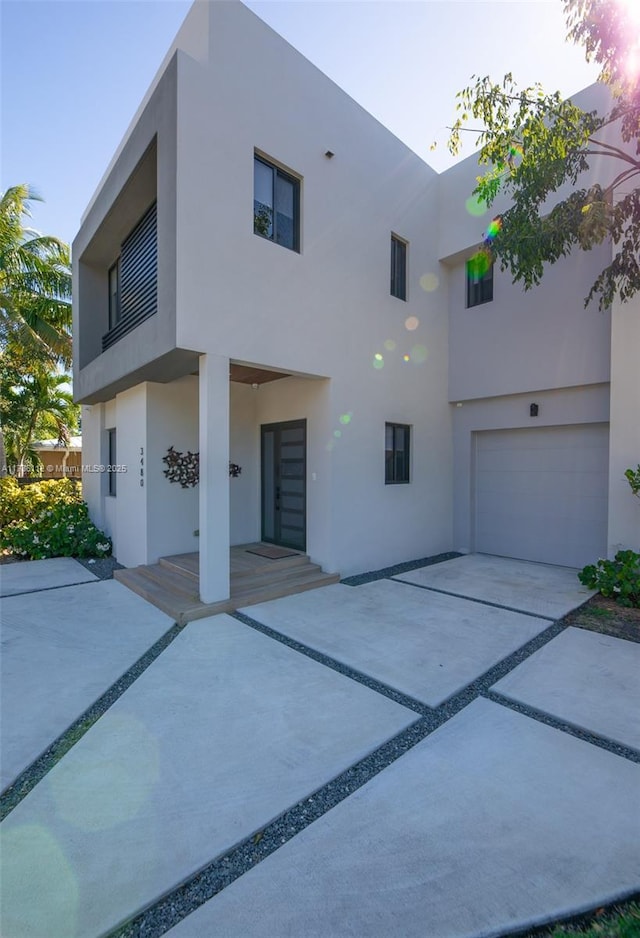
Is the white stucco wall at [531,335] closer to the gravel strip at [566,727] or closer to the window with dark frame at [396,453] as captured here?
the window with dark frame at [396,453]

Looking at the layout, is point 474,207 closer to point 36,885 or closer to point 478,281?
point 478,281

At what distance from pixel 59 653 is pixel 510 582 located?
6271 millimetres

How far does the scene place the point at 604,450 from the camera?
7.50 metres

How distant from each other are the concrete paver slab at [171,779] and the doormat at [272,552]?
311 centimetres

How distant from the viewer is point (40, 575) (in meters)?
7.35

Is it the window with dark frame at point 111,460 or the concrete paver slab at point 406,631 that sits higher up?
the window with dark frame at point 111,460

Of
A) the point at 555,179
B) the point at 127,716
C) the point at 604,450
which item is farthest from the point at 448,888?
the point at 604,450

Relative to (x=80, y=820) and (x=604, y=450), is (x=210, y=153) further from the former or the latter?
(x=604, y=450)

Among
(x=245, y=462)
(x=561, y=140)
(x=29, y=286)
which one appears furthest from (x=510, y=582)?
(x=29, y=286)

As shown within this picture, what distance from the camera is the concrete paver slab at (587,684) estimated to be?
10.4ft

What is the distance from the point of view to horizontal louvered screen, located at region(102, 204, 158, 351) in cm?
680

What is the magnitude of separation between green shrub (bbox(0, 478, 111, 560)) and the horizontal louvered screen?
3971 millimetres

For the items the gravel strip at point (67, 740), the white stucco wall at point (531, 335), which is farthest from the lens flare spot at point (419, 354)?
the gravel strip at point (67, 740)

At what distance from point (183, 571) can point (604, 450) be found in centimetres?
733
